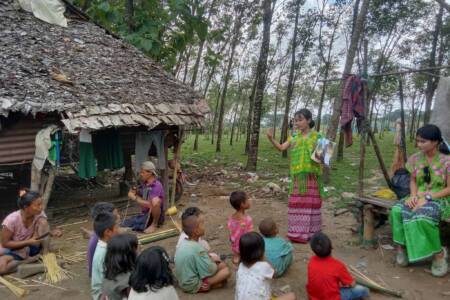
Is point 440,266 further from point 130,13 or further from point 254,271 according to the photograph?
point 130,13

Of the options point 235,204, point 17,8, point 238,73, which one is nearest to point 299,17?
point 238,73

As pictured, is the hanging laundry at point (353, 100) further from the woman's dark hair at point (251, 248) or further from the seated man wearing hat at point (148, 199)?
the seated man wearing hat at point (148, 199)

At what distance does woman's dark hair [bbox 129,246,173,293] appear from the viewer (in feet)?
8.47

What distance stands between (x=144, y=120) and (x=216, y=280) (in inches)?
141

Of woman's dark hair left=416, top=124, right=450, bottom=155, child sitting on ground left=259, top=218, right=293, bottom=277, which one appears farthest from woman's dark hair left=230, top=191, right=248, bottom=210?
woman's dark hair left=416, top=124, right=450, bottom=155

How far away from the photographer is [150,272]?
2.59 m

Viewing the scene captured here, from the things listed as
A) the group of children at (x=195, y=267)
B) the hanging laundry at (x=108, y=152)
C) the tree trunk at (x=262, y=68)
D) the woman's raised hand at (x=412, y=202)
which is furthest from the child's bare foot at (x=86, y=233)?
the tree trunk at (x=262, y=68)

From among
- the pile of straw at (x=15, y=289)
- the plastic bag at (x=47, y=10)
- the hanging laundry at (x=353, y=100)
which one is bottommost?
the pile of straw at (x=15, y=289)

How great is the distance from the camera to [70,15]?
9.31 m

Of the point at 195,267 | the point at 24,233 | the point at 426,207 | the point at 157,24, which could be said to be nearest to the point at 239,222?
the point at 195,267

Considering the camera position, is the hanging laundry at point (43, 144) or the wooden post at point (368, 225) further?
the hanging laundry at point (43, 144)

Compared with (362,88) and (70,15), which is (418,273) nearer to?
(362,88)

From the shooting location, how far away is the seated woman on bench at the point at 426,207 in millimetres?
4164

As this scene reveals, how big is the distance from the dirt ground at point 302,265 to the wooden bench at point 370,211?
0.67 ft
